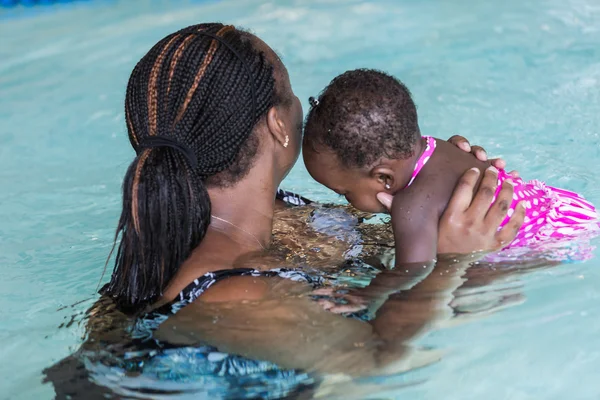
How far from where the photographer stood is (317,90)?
5.29m

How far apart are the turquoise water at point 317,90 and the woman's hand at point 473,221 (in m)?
0.18

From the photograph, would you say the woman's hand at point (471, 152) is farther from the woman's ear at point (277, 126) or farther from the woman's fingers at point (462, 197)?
the woman's ear at point (277, 126)

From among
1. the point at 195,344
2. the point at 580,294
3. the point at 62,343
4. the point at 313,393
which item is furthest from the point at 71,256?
the point at 580,294

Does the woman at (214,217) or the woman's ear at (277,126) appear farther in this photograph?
the woman's ear at (277,126)

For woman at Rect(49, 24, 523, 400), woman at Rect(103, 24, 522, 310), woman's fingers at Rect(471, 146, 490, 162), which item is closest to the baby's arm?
woman at Rect(49, 24, 523, 400)

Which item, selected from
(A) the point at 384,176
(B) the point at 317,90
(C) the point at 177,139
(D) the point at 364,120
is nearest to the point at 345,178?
(A) the point at 384,176

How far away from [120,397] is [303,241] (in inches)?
37.4

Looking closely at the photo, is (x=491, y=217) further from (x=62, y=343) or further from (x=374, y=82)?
(x=62, y=343)

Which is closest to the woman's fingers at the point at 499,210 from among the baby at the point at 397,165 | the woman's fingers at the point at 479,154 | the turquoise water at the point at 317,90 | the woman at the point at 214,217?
the baby at the point at 397,165

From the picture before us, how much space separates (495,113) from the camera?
4.75 m

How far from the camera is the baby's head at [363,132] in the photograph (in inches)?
106

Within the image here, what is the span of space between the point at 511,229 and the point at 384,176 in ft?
1.56

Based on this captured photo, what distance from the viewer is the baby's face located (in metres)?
2.80

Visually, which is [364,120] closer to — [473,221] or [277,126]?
[277,126]
